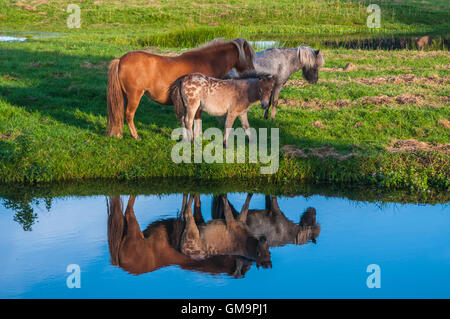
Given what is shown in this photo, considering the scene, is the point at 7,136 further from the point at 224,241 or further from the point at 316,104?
the point at 316,104

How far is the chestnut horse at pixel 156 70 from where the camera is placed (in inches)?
424

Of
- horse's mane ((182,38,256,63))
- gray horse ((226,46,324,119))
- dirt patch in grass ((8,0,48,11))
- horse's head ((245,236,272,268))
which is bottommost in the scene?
horse's head ((245,236,272,268))

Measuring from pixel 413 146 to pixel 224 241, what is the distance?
5.05 meters

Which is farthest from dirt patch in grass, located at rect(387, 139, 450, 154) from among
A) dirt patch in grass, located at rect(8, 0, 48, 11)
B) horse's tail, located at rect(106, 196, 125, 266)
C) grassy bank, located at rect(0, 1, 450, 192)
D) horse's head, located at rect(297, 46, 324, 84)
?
dirt patch in grass, located at rect(8, 0, 48, 11)

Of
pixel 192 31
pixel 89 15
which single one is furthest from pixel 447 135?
pixel 89 15

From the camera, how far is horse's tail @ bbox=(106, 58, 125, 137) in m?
10.8

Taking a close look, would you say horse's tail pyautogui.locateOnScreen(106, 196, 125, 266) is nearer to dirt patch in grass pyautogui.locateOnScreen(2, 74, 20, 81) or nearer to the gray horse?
the gray horse

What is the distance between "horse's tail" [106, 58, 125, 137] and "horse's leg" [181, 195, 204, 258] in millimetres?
3114

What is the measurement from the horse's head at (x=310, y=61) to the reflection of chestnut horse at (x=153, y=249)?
572 centimetres

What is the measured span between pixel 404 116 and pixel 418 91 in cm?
240

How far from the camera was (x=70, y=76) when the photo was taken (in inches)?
653

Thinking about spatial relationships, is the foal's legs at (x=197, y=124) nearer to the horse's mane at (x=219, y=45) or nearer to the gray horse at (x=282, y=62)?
the horse's mane at (x=219, y=45)

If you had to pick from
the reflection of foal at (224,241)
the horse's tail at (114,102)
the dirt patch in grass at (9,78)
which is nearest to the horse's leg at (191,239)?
the reflection of foal at (224,241)

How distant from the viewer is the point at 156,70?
10859 mm
